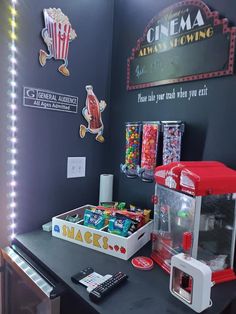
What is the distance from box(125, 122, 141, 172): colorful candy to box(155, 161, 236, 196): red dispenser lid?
0.40 metres

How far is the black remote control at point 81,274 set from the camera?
36.4 inches

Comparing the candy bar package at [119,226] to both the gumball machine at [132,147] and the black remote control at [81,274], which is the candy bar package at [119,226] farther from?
the gumball machine at [132,147]

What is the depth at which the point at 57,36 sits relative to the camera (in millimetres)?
1353

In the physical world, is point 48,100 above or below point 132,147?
above

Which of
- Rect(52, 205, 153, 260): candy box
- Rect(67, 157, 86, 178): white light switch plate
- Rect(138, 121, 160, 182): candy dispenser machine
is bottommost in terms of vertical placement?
Rect(52, 205, 153, 260): candy box

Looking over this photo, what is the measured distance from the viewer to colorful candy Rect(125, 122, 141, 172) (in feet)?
4.68

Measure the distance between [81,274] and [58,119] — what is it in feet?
2.74

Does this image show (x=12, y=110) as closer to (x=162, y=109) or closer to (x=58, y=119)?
(x=58, y=119)

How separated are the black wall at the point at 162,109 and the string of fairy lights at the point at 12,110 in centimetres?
63

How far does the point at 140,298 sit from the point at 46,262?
43cm

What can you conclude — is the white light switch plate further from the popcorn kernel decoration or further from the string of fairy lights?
the popcorn kernel decoration

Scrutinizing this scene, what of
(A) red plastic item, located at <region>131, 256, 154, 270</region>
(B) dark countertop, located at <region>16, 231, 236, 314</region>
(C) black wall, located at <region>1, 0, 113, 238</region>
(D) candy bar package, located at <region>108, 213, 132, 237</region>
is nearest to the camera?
(B) dark countertop, located at <region>16, 231, 236, 314</region>

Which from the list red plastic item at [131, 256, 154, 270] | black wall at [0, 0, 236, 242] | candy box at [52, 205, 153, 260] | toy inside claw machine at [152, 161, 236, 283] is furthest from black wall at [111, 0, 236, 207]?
red plastic item at [131, 256, 154, 270]

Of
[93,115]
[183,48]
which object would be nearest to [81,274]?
[93,115]
